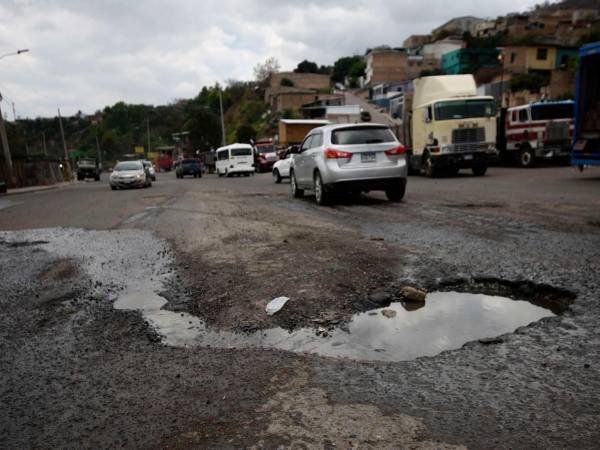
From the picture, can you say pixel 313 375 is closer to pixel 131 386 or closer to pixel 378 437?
pixel 378 437

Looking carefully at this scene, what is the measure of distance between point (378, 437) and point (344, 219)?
6665 millimetres

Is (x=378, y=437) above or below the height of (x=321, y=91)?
below

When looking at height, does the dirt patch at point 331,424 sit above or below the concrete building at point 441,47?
below

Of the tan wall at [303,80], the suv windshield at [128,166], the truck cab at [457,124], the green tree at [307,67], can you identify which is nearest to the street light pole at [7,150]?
the suv windshield at [128,166]

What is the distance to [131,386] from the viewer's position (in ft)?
8.65

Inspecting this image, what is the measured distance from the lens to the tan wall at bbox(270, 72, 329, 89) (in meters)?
95.2

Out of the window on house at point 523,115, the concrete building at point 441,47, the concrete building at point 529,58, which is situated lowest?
the window on house at point 523,115

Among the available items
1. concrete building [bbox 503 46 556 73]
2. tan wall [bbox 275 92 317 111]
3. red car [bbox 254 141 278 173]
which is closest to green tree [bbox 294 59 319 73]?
tan wall [bbox 275 92 317 111]

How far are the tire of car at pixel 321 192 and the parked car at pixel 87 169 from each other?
41.7 meters

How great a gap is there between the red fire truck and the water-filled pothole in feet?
63.1

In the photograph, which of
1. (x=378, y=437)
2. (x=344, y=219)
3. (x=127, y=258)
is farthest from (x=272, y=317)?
(x=344, y=219)

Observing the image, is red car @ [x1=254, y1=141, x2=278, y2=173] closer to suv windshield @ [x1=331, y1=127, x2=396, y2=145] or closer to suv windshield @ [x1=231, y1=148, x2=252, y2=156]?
suv windshield @ [x1=231, y1=148, x2=252, y2=156]

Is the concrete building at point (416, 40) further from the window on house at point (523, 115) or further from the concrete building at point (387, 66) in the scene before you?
the window on house at point (523, 115)

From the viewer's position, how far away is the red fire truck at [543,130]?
2011 cm
